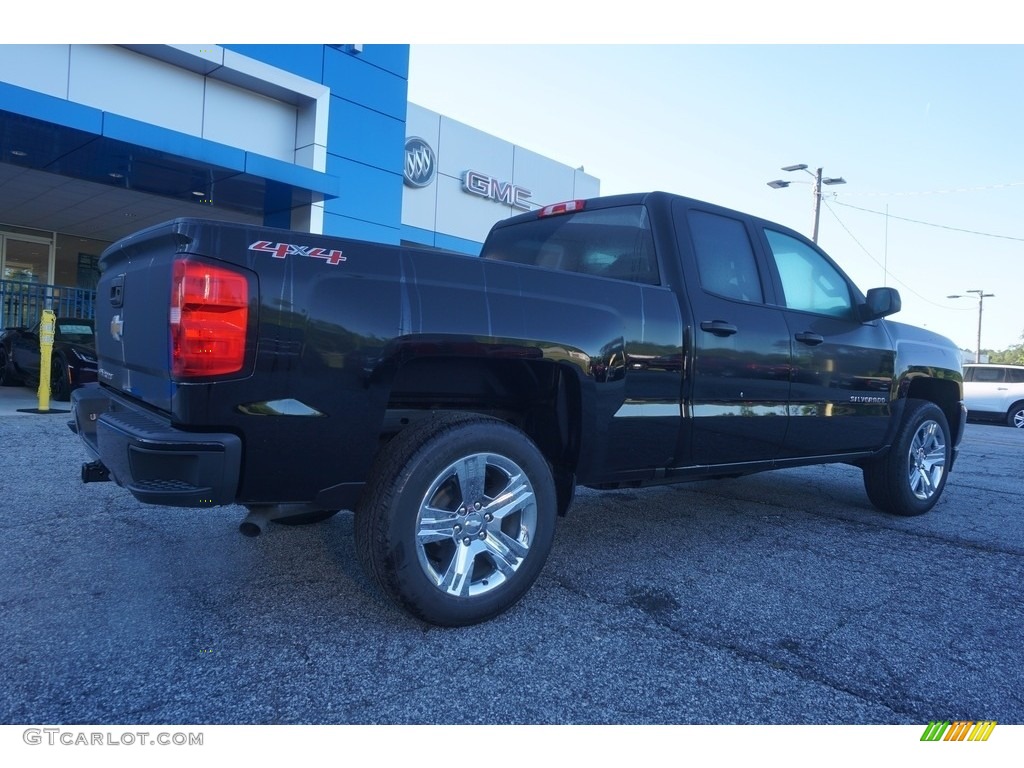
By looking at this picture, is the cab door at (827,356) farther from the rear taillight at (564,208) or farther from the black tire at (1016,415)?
the black tire at (1016,415)

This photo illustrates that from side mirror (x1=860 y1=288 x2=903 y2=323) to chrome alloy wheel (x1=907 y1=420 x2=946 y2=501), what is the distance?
101 centimetres

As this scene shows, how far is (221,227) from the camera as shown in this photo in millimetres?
2453

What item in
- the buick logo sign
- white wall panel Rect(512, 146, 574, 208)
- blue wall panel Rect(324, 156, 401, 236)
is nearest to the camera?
blue wall panel Rect(324, 156, 401, 236)

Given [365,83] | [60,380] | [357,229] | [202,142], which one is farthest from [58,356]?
[365,83]

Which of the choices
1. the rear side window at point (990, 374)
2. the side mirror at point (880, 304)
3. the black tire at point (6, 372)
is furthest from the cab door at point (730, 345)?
the rear side window at point (990, 374)

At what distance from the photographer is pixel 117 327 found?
10.5 feet

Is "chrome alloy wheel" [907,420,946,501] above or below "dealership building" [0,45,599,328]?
below

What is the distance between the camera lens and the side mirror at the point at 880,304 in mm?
4594

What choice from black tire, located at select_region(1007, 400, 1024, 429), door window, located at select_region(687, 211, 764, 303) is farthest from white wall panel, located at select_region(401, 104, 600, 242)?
door window, located at select_region(687, 211, 764, 303)

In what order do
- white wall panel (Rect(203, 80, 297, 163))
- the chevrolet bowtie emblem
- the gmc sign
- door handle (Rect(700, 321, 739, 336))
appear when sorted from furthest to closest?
the gmc sign
white wall panel (Rect(203, 80, 297, 163))
door handle (Rect(700, 321, 739, 336))
the chevrolet bowtie emblem

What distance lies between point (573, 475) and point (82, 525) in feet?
9.43

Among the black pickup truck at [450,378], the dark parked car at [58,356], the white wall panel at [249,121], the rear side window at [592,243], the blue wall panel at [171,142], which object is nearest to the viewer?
the black pickup truck at [450,378]

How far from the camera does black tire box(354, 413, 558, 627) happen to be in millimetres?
2668

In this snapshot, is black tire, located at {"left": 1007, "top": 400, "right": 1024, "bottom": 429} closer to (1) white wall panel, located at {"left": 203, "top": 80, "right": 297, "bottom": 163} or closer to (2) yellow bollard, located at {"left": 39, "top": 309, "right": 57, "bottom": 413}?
(1) white wall panel, located at {"left": 203, "top": 80, "right": 297, "bottom": 163}
